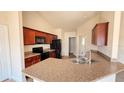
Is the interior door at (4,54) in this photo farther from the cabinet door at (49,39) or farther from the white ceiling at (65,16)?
the cabinet door at (49,39)

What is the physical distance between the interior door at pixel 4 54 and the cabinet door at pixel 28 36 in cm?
89

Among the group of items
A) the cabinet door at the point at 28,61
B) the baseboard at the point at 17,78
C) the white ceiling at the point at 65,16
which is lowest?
the baseboard at the point at 17,78

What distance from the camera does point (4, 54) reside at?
332 centimetres

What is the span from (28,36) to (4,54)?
4.17 feet

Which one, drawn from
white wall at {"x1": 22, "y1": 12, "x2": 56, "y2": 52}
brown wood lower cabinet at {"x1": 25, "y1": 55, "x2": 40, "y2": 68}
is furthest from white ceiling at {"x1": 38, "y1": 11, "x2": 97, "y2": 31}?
brown wood lower cabinet at {"x1": 25, "y1": 55, "x2": 40, "y2": 68}

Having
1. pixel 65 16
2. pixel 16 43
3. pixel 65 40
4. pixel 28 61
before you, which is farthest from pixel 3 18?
pixel 65 40

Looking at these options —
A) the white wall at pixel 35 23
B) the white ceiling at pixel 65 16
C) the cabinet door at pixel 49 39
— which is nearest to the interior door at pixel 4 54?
the white wall at pixel 35 23

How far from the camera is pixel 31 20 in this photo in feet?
15.6

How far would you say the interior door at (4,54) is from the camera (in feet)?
10.6

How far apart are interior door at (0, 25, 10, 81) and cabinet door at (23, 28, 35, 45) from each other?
0.89 meters

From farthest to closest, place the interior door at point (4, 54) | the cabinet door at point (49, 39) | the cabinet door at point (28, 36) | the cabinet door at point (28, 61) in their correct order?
the cabinet door at point (49, 39)
the cabinet door at point (28, 36)
the cabinet door at point (28, 61)
the interior door at point (4, 54)
